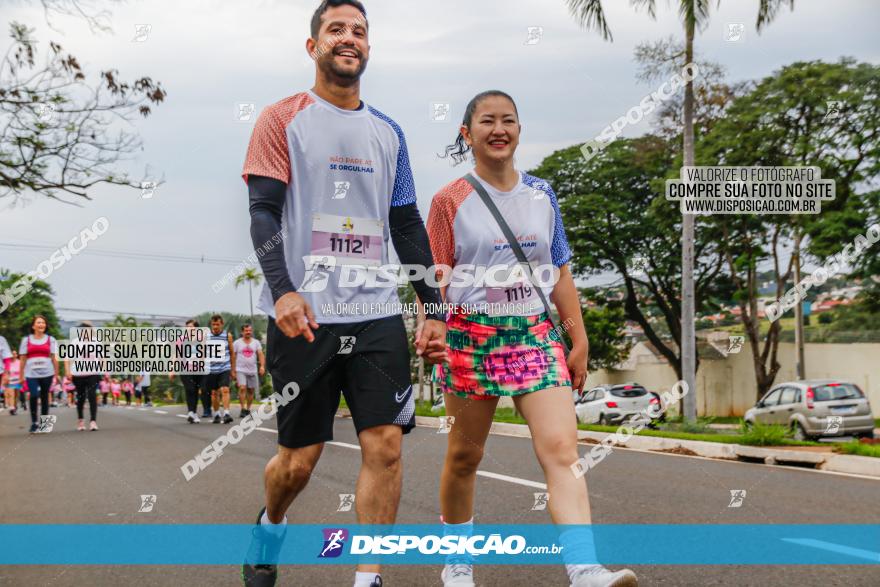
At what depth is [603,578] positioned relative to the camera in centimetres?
298

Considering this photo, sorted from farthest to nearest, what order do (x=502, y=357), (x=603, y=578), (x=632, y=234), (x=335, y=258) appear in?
1. (x=632, y=234)
2. (x=502, y=357)
3. (x=335, y=258)
4. (x=603, y=578)

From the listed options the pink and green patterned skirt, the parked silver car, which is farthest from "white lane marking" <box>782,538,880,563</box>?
the parked silver car

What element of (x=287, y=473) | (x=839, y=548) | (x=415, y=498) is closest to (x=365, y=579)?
(x=287, y=473)

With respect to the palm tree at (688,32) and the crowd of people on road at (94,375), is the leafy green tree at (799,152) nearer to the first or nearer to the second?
the palm tree at (688,32)

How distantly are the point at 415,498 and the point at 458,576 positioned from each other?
287 centimetres

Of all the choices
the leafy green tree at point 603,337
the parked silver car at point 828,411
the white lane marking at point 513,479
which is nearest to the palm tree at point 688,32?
the parked silver car at point 828,411

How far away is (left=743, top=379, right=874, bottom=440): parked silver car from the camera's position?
1789 centimetres

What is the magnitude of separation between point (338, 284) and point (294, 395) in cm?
43

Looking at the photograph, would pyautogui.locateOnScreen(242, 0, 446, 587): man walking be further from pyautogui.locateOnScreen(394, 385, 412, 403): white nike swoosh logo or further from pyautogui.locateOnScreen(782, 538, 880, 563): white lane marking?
pyautogui.locateOnScreen(782, 538, 880, 563): white lane marking

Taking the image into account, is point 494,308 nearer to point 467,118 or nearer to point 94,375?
point 467,118

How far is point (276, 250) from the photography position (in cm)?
313

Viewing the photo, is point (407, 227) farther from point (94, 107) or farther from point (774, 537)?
point (94, 107)

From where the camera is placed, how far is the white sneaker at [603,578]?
291cm

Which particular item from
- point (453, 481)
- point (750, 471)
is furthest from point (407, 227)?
point (750, 471)
